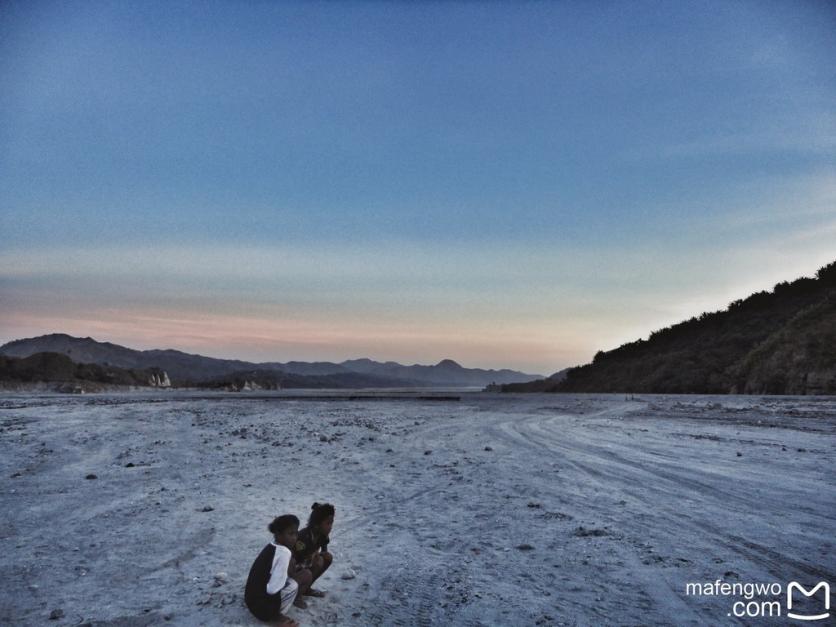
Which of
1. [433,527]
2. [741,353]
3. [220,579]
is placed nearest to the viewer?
[220,579]

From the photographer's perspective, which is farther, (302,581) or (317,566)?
(317,566)

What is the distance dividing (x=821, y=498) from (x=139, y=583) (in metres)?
11.1

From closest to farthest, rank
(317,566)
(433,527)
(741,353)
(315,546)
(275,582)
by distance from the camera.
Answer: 1. (275,582)
2. (317,566)
3. (315,546)
4. (433,527)
5. (741,353)

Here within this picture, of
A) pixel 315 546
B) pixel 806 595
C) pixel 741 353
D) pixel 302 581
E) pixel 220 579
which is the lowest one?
pixel 220 579

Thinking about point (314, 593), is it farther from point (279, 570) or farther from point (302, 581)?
point (279, 570)

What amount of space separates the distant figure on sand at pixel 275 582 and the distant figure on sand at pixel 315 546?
1.45ft

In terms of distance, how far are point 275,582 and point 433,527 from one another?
13.0 ft

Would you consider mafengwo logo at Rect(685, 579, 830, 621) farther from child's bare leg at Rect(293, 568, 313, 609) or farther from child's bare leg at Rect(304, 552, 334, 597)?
child's bare leg at Rect(293, 568, 313, 609)

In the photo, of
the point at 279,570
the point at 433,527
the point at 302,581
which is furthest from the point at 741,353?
the point at 279,570

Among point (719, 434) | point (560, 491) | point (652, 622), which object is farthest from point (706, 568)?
point (719, 434)

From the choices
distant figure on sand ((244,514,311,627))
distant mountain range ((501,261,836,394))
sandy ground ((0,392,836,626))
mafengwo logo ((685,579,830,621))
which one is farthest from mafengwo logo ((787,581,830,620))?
distant mountain range ((501,261,836,394))

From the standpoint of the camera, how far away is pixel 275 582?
5359 millimetres

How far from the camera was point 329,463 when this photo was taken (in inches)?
600

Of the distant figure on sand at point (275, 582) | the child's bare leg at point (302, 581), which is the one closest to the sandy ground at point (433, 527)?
the child's bare leg at point (302, 581)
